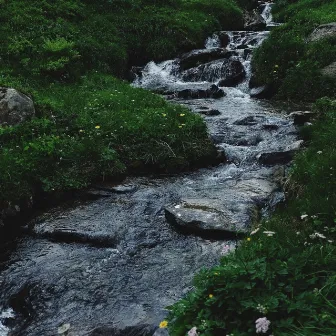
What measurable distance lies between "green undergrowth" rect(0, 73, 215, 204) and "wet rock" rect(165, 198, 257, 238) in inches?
80.5

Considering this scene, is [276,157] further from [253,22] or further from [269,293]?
[253,22]

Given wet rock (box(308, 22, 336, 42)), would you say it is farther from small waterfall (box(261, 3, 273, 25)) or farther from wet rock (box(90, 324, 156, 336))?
wet rock (box(90, 324, 156, 336))

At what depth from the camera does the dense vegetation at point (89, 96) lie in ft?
27.7

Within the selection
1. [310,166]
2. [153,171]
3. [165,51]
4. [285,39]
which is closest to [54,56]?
[165,51]

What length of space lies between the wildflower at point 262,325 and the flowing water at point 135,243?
1.42m

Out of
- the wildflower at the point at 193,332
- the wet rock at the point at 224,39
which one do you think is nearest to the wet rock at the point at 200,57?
the wet rock at the point at 224,39

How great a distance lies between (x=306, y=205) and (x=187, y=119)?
207 inches

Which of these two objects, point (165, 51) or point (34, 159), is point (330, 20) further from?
point (34, 159)

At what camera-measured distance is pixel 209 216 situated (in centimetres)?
676

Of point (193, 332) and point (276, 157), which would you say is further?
point (276, 157)

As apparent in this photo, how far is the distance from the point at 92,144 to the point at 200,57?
34.7 ft

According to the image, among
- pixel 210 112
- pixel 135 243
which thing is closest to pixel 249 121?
pixel 210 112

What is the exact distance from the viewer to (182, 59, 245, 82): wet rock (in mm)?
16734

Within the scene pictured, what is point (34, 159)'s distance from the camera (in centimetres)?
Answer: 824
